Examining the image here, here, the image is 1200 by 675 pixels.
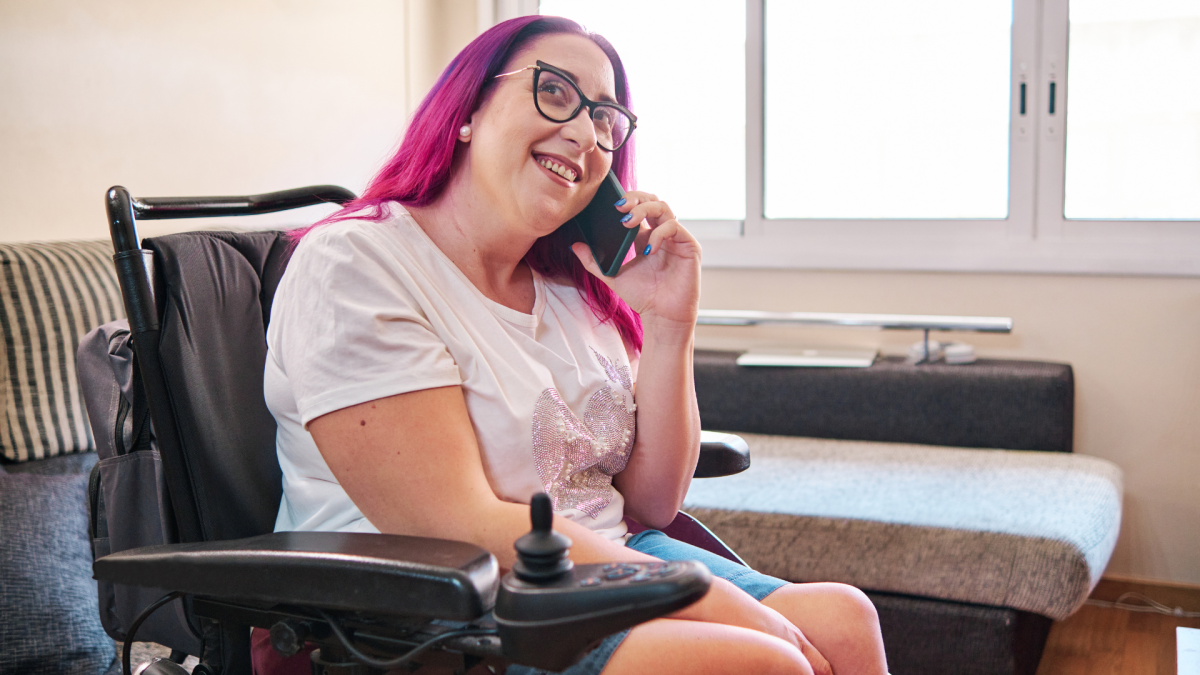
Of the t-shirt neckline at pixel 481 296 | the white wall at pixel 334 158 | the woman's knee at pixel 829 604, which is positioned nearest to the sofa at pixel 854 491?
the white wall at pixel 334 158

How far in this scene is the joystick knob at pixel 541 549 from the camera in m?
0.71

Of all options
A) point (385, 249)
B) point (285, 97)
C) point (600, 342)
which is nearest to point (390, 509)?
point (385, 249)

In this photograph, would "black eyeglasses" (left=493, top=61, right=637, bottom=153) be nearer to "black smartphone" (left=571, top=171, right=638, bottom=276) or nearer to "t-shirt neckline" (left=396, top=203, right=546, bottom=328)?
"black smartphone" (left=571, top=171, right=638, bottom=276)

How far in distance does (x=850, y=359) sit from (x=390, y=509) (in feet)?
6.58

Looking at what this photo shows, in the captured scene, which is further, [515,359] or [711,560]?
[711,560]

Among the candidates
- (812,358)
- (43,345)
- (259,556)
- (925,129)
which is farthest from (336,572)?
(925,129)

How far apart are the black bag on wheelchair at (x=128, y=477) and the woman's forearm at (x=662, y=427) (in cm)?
58

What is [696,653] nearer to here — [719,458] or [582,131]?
[719,458]

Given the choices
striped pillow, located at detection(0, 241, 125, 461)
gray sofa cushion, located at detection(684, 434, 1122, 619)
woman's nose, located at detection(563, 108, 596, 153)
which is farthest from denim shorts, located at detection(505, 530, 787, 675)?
striped pillow, located at detection(0, 241, 125, 461)

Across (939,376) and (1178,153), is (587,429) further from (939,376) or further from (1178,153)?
(1178,153)

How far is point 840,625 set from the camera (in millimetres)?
1086

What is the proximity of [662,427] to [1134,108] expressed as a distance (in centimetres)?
Result: 206

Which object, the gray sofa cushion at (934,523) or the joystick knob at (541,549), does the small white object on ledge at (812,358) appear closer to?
the gray sofa cushion at (934,523)

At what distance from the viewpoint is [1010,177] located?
270 cm
